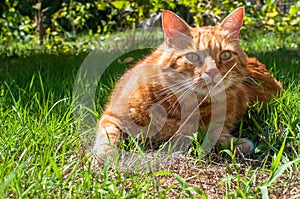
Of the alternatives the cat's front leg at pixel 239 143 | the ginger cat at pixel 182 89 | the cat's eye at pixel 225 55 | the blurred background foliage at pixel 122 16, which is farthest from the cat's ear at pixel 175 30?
the blurred background foliage at pixel 122 16

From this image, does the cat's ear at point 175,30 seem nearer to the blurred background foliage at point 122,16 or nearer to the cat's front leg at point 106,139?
the cat's front leg at point 106,139

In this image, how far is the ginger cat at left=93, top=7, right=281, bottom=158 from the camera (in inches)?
63.0

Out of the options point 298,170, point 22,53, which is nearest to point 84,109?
point 298,170

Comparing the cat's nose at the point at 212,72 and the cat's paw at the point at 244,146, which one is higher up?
the cat's nose at the point at 212,72

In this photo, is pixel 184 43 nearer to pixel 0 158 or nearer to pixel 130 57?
pixel 0 158

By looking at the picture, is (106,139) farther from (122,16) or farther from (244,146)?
(122,16)

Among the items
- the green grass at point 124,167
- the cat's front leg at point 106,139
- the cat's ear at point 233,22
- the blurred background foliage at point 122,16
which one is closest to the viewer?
the green grass at point 124,167

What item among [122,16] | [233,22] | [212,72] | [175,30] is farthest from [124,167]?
[122,16]

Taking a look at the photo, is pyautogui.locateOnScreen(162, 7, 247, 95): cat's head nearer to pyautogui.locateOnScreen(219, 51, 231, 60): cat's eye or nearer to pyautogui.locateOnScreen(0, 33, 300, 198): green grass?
pyautogui.locateOnScreen(219, 51, 231, 60): cat's eye

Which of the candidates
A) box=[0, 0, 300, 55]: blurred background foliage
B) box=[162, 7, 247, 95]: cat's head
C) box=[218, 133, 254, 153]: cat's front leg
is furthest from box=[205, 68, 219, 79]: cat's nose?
box=[0, 0, 300, 55]: blurred background foliage

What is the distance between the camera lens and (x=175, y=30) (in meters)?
1.66

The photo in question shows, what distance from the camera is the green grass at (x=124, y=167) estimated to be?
119 centimetres

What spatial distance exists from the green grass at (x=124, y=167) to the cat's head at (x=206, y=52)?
0.79 ft

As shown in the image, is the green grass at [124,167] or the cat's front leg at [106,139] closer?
the green grass at [124,167]
